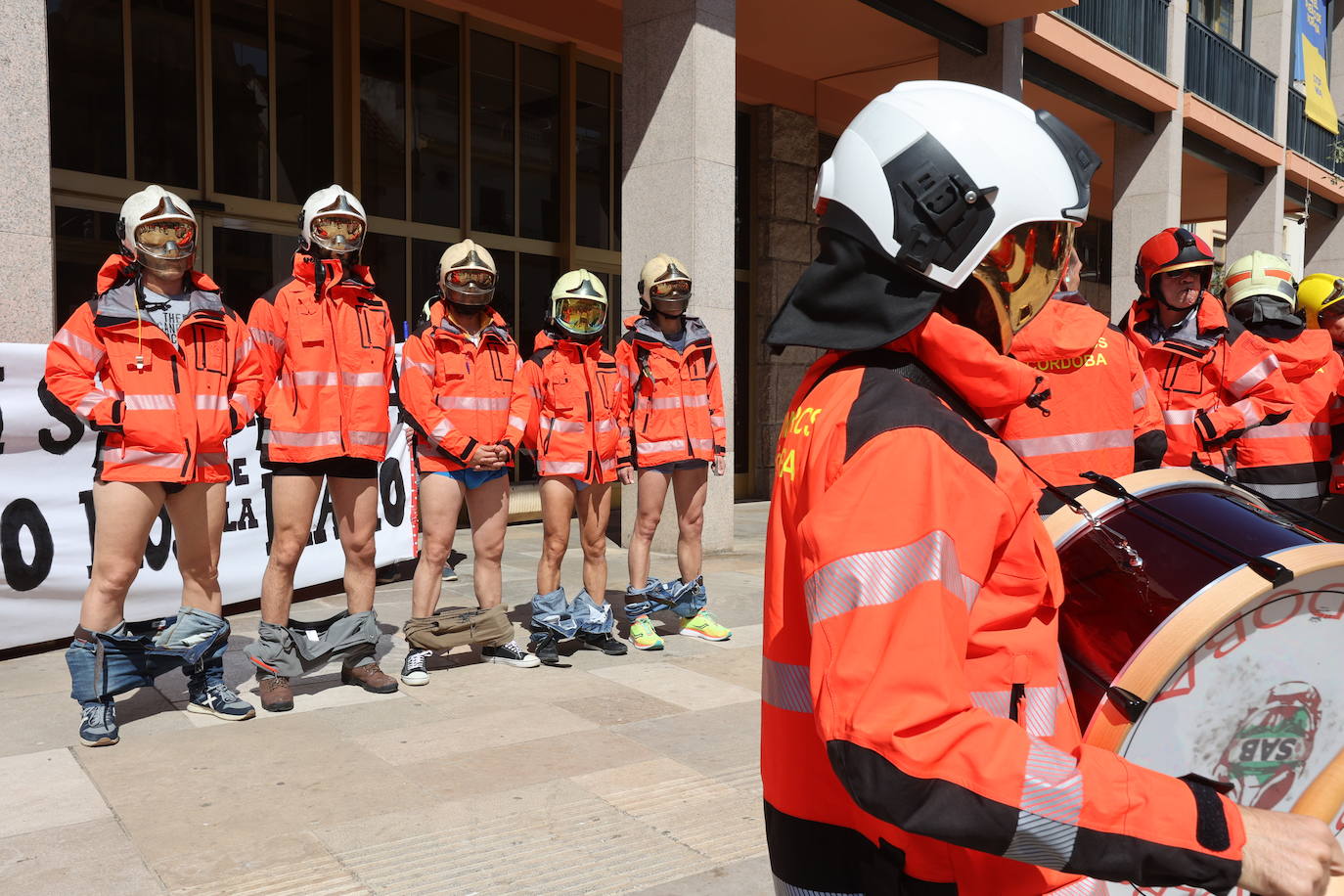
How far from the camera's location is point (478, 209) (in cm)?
1155

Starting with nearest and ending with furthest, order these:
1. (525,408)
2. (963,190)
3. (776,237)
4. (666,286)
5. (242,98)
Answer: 1. (963,190)
2. (525,408)
3. (666,286)
4. (242,98)
5. (776,237)

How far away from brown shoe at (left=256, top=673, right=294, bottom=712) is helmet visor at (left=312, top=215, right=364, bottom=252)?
203cm

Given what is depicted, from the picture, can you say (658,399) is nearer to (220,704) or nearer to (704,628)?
(704,628)

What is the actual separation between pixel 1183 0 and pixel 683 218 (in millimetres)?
11187

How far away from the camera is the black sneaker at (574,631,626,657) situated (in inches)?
245

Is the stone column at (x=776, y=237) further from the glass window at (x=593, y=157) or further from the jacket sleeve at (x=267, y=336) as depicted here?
the jacket sleeve at (x=267, y=336)

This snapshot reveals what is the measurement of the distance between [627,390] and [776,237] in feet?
26.2

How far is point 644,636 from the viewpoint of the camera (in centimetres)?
634

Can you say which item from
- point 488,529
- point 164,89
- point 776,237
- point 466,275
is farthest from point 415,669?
point 776,237

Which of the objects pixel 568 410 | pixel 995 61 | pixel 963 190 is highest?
pixel 995 61

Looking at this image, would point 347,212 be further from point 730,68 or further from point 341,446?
point 730,68

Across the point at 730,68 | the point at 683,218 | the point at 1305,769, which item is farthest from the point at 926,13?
the point at 1305,769

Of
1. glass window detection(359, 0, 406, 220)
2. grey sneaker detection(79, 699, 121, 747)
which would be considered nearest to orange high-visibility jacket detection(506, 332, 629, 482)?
grey sneaker detection(79, 699, 121, 747)

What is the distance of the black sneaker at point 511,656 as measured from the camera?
5.88 meters
